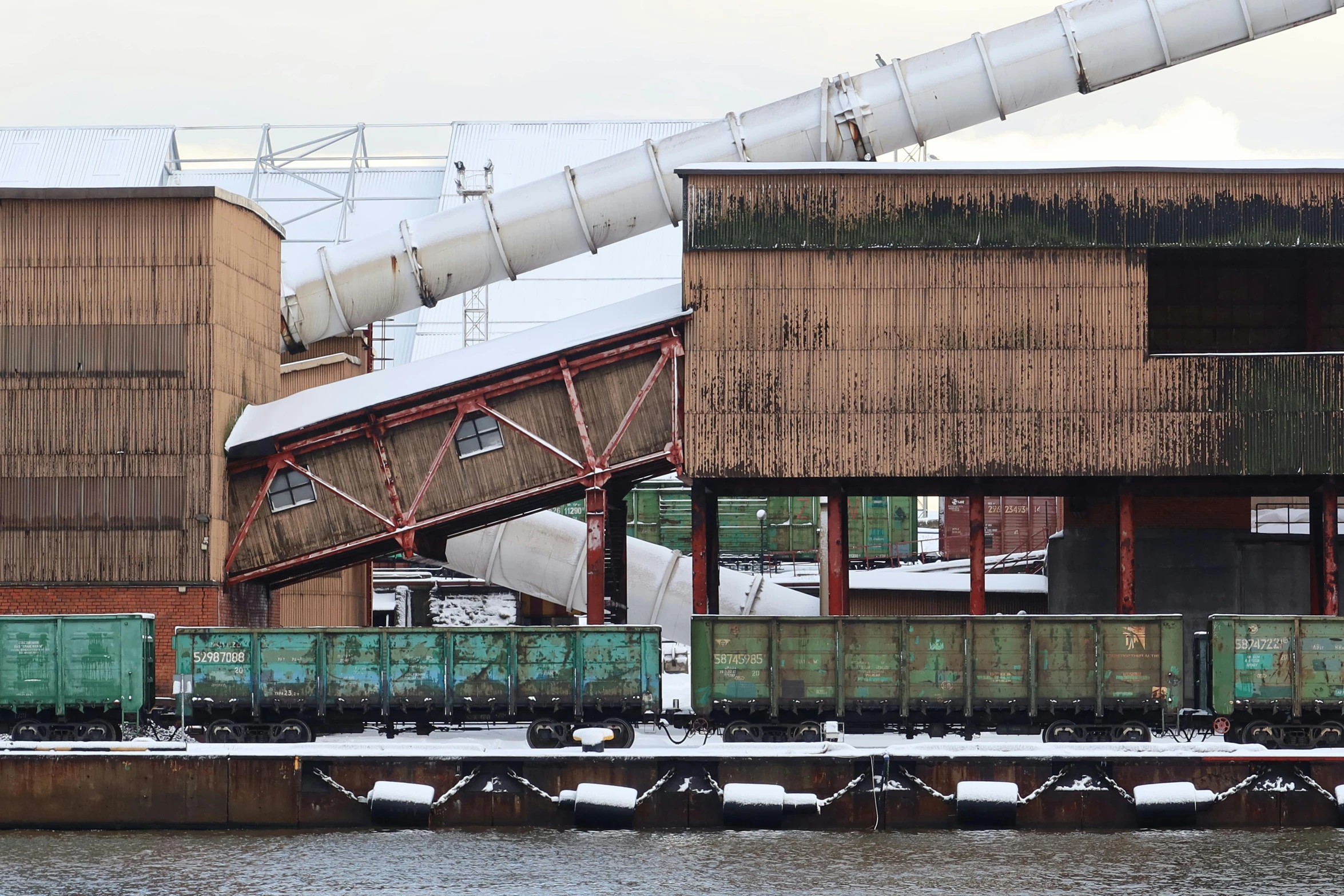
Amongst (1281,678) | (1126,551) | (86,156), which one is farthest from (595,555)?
(86,156)

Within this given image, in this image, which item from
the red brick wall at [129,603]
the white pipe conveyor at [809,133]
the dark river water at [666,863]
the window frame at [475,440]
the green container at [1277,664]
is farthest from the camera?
the white pipe conveyor at [809,133]

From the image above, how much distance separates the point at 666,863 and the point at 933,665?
25.9 ft

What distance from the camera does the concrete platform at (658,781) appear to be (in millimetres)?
28672

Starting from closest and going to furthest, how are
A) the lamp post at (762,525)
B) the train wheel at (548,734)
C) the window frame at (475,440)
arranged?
the train wheel at (548,734)
the window frame at (475,440)
the lamp post at (762,525)

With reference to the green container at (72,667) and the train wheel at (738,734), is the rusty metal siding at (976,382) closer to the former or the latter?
the train wheel at (738,734)

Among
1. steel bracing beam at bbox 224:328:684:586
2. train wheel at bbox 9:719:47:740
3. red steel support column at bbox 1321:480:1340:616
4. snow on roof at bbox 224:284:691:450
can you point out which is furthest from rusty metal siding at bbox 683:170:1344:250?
train wheel at bbox 9:719:47:740

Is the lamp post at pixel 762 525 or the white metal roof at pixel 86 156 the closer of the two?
the lamp post at pixel 762 525

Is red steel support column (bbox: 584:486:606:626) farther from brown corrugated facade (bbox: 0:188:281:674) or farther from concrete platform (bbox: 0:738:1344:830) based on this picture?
brown corrugated facade (bbox: 0:188:281:674)

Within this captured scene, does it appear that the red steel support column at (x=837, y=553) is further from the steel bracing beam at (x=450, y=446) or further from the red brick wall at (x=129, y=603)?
the red brick wall at (x=129, y=603)

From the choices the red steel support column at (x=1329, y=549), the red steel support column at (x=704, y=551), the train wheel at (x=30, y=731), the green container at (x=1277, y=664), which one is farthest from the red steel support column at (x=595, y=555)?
the red steel support column at (x=1329, y=549)

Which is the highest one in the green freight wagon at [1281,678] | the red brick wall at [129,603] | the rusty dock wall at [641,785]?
the red brick wall at [129,603]

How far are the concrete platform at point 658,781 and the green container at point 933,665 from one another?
2.20 metres

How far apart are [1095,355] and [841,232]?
602cm

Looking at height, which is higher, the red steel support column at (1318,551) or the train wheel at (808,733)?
the red steel support column at (1318,551)
